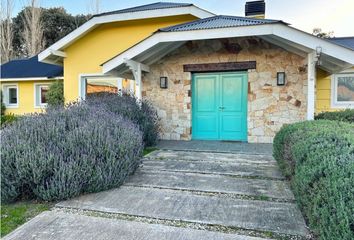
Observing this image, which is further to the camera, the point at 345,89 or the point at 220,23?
the point at 345,89

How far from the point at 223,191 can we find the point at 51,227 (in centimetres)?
244

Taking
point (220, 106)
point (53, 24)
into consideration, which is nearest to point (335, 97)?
point (220, 106)

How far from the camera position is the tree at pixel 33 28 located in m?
25.4

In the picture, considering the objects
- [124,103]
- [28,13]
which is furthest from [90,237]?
[28,13]

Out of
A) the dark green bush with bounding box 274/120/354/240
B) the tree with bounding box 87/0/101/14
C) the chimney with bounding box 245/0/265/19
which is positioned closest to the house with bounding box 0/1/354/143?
the chimney with bounding box 245/0/265/19

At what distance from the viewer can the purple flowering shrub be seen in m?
3.84

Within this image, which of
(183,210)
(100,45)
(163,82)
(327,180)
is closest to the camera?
(327,180)

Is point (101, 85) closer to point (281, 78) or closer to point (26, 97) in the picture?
point (26, 97)

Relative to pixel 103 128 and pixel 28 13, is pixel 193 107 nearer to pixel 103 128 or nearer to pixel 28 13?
pixel 103 128

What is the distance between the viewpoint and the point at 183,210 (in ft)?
11.7

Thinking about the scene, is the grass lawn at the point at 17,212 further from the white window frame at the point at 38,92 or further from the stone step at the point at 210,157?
the white window frame at the point at 38,92

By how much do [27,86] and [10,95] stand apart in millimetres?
1803

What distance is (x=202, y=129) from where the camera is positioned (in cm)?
923

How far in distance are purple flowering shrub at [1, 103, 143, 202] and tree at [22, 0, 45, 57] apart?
24795 mm
